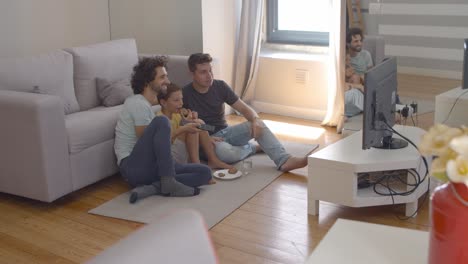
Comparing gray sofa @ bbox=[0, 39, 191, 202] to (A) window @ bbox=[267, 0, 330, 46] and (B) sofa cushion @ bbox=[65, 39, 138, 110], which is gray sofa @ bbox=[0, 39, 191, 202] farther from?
(A) window @ bbox=[267, 0, 330, 46]

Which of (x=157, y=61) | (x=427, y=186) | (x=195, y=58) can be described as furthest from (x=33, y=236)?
(x=427, y=186)

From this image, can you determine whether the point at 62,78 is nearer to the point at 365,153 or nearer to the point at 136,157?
the point at 136,157

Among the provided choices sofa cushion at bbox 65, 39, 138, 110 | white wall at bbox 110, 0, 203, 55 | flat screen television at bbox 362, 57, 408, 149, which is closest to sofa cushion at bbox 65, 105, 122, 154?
sofa cushion at bbox 65, 39, 138, 110

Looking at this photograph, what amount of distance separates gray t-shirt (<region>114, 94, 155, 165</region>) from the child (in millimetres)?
131

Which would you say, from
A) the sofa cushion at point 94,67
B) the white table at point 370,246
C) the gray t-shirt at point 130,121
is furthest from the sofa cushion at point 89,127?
the white table at point 370,246

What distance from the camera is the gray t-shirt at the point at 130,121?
3.84 metres

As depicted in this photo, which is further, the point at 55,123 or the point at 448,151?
the point at 55,123

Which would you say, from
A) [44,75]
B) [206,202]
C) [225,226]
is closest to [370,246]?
[225,226]

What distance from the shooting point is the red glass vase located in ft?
4.49

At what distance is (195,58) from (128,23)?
1784 millimetres

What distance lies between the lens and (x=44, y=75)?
419 cm

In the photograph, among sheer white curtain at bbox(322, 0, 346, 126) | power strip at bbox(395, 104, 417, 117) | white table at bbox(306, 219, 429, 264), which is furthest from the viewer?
sheer white curtain at bbox(322, 0, 346, 126)

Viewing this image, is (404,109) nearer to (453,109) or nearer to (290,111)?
(453,109)

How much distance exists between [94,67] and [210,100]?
93 centimetres
